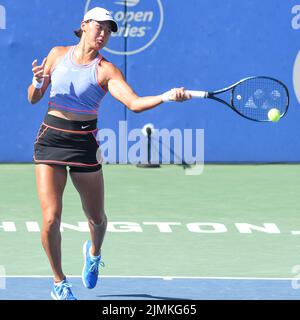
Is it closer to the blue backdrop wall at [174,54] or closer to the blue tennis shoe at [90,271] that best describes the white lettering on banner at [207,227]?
the blue tennis shoe at [90,271]

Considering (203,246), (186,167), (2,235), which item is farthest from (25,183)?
(203,246)

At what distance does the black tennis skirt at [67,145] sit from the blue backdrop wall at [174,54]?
6519 millimetres

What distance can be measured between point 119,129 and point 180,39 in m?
1.36

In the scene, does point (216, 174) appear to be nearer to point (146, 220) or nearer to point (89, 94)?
point (146, 220)

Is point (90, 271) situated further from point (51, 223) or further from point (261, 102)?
point (261, 102)

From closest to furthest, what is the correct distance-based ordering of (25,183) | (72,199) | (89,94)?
(89,94) → (72,199) → (25,183)

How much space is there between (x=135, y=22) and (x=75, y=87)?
6780 millimetres

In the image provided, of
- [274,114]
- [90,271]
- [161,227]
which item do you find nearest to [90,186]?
[90,271]

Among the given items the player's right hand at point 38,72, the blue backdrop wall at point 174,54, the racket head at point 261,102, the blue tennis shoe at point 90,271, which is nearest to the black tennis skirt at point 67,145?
the player's right hand at point 38,72

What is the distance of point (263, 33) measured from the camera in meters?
14.3

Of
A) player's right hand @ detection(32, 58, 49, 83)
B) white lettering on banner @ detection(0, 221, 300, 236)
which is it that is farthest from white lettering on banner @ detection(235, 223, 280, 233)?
player's right hand @ detection(32, 58, 49, 83)

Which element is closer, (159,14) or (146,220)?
(146,220)

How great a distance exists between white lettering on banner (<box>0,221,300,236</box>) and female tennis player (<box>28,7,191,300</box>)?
243 cm

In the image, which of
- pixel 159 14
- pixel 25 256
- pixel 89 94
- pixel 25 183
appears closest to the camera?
pixel 89 94
